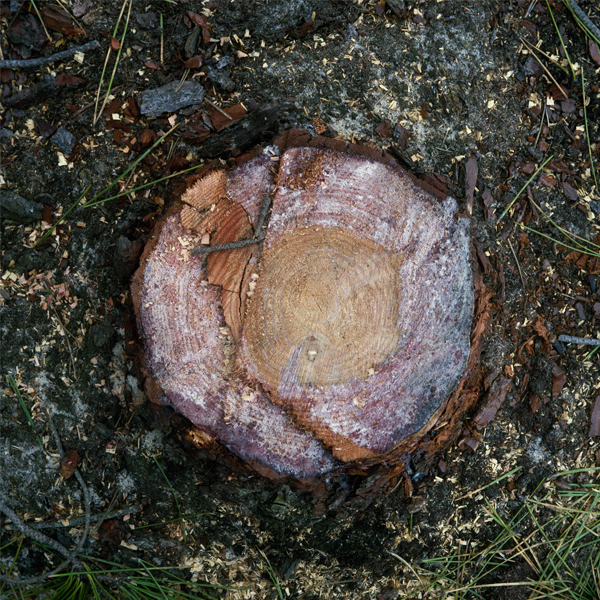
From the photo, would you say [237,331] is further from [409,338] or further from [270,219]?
[409,338]

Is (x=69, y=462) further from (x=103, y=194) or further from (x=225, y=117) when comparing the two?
(x=225, y=117)

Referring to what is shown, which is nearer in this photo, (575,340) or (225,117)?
(225,117)

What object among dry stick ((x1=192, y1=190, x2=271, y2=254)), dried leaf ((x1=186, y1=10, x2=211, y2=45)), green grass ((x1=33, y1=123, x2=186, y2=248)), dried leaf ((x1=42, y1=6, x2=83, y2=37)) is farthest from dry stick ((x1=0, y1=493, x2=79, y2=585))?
dried leaf ((x1=186, y1=10, x2=211, y2=45))

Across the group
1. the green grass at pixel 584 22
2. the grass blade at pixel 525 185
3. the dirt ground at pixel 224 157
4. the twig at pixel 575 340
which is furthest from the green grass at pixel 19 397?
the green grass at pixel 584 22

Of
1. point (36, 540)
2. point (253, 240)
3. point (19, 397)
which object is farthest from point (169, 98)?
point (36, 540)

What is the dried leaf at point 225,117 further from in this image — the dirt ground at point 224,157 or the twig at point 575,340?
the twig at point 575,340
